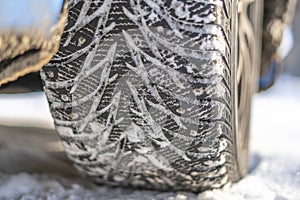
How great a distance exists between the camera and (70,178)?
3.80 ft

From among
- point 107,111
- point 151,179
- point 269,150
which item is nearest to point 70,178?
point 151,179

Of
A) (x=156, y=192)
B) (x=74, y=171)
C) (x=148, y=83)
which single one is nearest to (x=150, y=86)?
(x=148, y=83)

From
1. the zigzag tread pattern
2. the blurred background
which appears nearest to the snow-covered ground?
the blurred background

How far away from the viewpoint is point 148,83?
31.6 inches

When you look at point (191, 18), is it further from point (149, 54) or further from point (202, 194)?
point (202, 194)

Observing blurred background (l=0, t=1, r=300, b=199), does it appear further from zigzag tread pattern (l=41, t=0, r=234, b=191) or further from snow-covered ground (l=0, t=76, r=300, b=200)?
zigzag tread pattern (l=41, t=0, r=234, b=191)

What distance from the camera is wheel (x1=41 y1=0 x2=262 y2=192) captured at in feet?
2.53

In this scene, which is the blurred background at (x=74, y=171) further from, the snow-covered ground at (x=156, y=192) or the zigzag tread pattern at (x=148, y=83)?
the zigzag tread pattern at (x=148, y=83)

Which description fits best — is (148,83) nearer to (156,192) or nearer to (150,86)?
(150,86)

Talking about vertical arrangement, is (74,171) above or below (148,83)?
below

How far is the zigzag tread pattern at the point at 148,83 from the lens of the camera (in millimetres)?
770

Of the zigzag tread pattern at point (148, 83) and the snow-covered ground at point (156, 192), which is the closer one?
the zigzag tread pattern at point (148, 83)

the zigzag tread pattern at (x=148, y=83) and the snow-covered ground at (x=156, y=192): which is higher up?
the zigzag tread pattern at (x=148, y=83)

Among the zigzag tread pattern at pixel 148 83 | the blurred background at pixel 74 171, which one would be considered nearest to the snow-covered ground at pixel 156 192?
the blurred background at pixel 74 171
